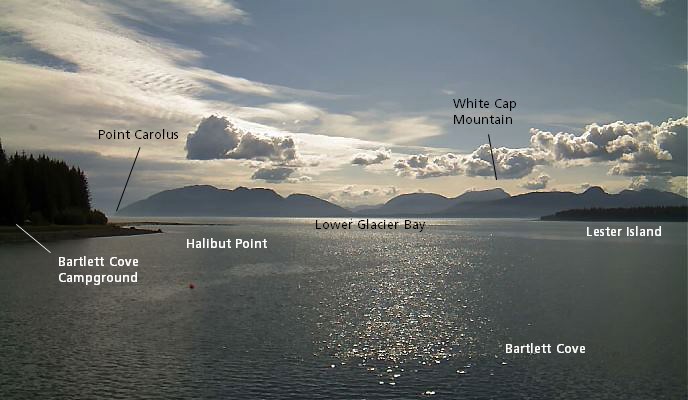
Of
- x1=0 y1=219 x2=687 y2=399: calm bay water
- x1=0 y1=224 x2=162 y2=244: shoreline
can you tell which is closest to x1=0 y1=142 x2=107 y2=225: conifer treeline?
x1=0 y1=224 x2=162 y2=244: shoreline

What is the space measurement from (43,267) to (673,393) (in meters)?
87.9

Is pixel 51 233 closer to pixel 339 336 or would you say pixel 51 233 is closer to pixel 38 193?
pixel 38 193

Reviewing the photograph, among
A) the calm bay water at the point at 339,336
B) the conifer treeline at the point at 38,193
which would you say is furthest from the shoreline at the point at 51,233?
the calm bay water at the point at 339,336

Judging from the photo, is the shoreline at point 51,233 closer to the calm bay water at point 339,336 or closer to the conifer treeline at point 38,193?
the conifer treeline at point 38,193

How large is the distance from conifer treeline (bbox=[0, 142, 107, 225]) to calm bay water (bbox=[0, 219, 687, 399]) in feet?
288

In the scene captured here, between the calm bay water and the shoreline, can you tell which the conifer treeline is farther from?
the calm bay water

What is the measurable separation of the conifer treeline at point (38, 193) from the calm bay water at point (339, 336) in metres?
87.8

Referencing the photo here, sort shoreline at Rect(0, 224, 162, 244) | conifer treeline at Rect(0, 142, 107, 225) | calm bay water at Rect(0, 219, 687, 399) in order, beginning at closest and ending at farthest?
calm bay water at Rect(0, 219, 687, 399) → shoreline at Rect(0, 224, 162, 244) → conifer treeline at Rect(0, 142, 107, 225)

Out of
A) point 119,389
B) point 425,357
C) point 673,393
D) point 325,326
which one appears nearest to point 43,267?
point 325,326

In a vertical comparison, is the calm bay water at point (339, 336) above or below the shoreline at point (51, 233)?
below

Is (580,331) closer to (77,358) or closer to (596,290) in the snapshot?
(596,290)

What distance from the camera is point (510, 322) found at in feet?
158

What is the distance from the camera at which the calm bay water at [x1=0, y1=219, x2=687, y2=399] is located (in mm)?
30766

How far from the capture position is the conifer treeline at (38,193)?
158750 millimetres
